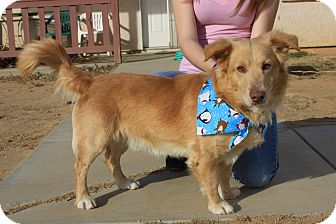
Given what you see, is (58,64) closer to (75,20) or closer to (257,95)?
(257,95)

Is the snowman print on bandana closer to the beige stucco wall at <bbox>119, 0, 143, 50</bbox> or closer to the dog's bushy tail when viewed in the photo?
the dog's bushy tail

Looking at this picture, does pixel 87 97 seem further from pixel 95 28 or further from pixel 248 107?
pixel 95 28

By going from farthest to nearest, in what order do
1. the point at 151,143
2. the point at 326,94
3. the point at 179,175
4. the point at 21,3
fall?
the point at 21,3
the point at 326,94
the point at 179,175
the point at 151,143

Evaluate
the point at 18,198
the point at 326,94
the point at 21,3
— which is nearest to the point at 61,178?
the point at 18,198

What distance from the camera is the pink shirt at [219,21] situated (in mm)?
4266

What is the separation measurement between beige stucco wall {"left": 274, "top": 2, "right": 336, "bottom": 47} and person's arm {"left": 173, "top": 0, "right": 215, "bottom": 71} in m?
8.54

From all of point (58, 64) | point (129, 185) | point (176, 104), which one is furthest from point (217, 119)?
point (58, 64)

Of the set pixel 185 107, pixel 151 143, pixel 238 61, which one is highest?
pixel 238 61

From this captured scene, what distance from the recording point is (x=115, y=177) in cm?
427

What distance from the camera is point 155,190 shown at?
4.23m

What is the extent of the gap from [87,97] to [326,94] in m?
5.10

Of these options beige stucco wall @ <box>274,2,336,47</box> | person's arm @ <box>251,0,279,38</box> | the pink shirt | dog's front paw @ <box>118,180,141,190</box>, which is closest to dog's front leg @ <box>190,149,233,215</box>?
dog's front paw @ <box>118,180,141,190</box>

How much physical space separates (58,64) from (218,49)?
137cm

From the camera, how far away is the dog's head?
338 centimetres
